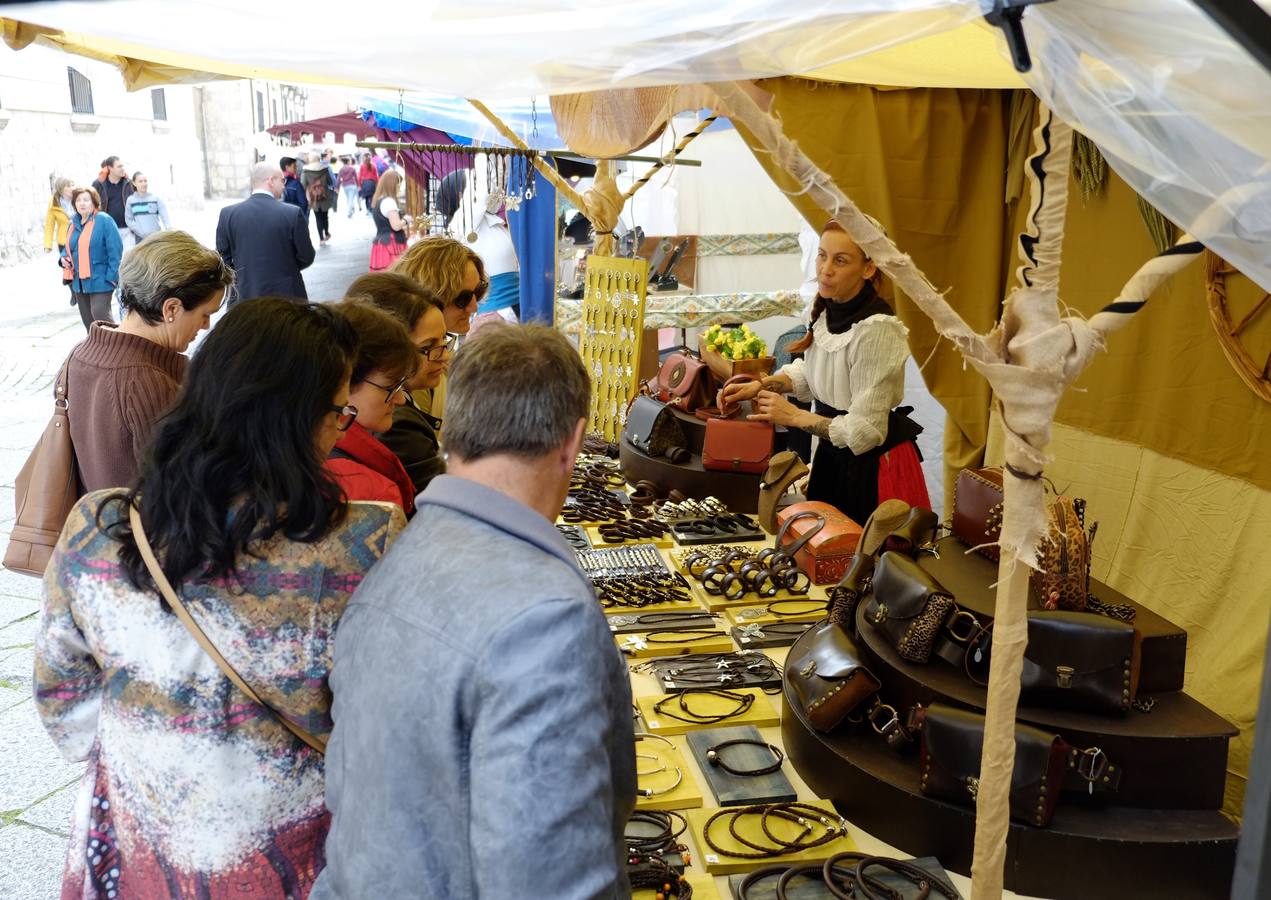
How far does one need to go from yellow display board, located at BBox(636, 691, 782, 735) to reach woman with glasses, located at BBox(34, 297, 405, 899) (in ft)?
3.13

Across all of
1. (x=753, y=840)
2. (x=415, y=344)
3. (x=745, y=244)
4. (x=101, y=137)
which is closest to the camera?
(x=753, y=840)

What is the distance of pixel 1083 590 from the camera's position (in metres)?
2.06

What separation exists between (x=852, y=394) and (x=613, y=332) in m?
1.27

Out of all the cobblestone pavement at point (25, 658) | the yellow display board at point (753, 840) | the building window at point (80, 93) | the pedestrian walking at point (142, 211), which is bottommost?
the cobblestone pavement at point (25, 658)

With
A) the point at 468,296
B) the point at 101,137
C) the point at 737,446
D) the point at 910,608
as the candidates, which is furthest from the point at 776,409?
the point at 101,137

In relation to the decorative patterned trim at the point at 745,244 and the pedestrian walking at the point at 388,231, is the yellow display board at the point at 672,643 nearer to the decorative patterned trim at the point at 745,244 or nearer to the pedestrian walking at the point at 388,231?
the decorative patterned trim at the point at 745,244

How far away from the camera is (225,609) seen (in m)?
1.40

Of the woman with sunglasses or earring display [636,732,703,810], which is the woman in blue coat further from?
earring display [636,732,703,810]

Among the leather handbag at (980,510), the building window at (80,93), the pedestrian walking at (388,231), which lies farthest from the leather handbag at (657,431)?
the building window at (80,93)

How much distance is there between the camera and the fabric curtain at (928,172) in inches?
176

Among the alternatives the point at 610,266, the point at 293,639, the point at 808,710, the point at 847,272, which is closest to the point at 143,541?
the point at 293,639

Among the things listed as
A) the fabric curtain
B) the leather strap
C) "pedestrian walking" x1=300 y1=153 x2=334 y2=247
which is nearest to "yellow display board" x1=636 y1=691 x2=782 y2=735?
the leather strap

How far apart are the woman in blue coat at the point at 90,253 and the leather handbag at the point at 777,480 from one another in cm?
754

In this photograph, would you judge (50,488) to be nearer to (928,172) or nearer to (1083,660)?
(1083,660)
